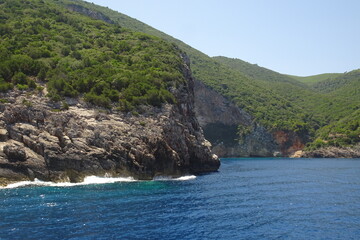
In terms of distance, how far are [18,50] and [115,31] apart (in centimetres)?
3590

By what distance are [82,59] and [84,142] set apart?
24.8 m

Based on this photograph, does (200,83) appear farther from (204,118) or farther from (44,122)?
(44,122)

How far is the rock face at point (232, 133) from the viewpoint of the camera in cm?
13100

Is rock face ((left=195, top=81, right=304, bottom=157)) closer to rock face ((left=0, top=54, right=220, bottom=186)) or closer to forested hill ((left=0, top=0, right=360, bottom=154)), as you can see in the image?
forested hill ((left=0, top=0, right=360, bottom=154))

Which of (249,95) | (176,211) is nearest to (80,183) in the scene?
(176,211)

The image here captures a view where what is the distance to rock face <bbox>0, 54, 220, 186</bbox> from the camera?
4072 centimetres

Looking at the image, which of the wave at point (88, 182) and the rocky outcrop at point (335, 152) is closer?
the wave at point (88, 182)

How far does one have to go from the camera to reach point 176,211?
89.5 ft

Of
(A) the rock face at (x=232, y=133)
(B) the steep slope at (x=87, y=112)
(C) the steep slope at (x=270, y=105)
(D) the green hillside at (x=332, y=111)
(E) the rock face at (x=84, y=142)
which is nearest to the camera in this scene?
(E) the rock face at (x=84, y=142)

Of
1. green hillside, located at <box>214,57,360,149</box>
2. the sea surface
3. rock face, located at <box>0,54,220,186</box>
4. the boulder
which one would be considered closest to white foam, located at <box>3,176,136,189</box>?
the sea surface

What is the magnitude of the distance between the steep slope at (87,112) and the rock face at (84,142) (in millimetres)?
114

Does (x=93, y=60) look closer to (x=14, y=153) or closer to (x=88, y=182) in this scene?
(x=14, y=153)

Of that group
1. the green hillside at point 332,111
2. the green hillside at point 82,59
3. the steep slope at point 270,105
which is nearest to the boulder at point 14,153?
the green hillside at point 82,59

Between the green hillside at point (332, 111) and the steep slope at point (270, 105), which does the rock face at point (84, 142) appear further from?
the steep slope at point (270, 105)
